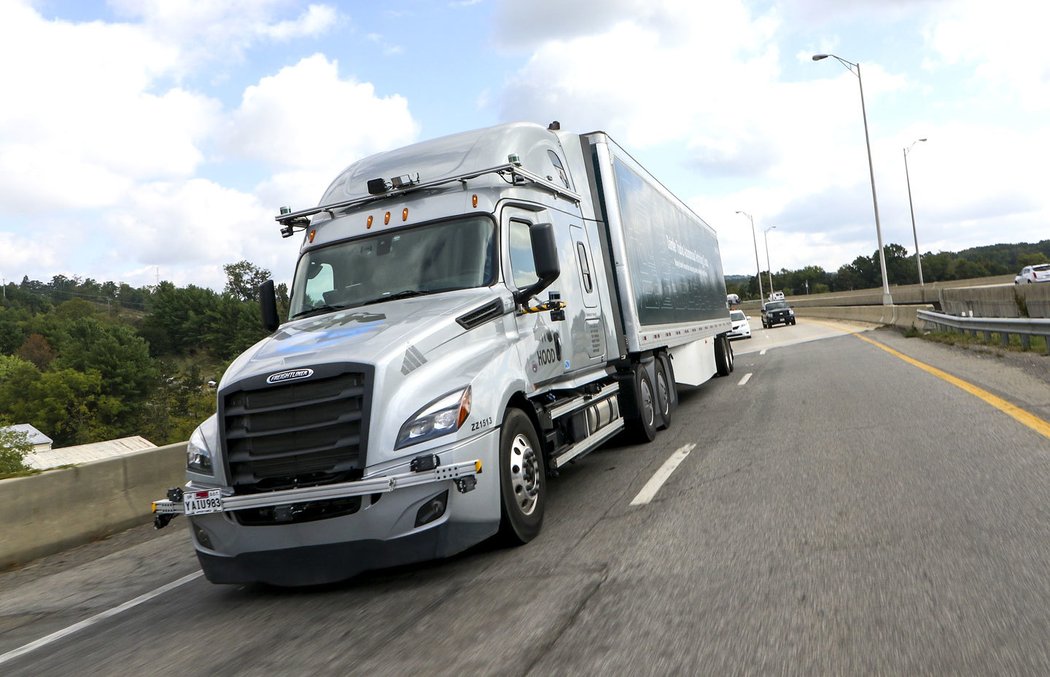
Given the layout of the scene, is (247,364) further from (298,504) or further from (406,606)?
(406,606)

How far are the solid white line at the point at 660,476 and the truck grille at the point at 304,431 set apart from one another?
259 cm

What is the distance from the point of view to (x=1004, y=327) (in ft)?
57.8

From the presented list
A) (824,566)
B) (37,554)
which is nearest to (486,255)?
(824,566)

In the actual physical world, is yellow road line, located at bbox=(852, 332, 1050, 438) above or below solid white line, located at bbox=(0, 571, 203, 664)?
below

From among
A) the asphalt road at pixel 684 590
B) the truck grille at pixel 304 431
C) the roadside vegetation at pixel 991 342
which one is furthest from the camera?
the roadside vegetation at pixel 991 342

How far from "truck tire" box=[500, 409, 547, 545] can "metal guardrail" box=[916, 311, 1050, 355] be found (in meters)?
11.9

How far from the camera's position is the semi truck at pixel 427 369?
5473mm

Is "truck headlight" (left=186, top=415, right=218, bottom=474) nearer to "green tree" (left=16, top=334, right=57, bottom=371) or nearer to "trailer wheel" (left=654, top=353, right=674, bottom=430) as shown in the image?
"trailer wheel" (left=654, top=353, right=674, bottom=430)

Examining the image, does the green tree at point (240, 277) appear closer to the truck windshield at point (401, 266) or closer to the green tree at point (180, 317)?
the green tree at point (180, 317)

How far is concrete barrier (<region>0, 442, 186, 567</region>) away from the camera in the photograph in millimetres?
8078

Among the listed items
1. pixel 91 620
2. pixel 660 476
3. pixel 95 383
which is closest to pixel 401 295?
pixel 660 476

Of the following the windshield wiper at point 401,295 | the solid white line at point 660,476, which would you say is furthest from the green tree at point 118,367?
the windshield wiper at point 401,295

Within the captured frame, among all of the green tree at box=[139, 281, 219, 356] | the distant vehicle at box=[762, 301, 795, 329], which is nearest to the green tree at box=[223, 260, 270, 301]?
the green tree at box=[139, 281, 219, 356]

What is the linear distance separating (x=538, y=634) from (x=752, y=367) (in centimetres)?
1730
